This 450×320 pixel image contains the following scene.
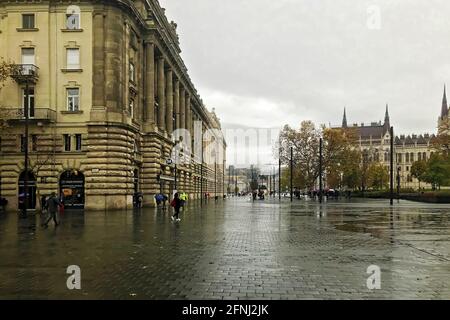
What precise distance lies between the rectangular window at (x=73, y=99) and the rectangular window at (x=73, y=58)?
197 centimetres

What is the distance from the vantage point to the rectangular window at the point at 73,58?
4288cm

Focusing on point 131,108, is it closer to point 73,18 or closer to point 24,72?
point 73,18

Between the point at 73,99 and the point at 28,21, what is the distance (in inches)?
301

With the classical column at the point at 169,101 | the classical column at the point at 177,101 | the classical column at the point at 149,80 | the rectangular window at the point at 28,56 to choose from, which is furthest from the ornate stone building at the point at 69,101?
the classical column at the point at 177,101

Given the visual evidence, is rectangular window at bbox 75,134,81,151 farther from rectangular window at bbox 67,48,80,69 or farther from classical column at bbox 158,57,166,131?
classical column at bbox 158,57,166,131

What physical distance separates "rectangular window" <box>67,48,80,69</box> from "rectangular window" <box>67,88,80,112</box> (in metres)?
1.97

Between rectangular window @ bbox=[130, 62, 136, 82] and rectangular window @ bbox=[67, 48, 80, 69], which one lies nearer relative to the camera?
rectangular window @ bbox=[67, 48, 80, 69]

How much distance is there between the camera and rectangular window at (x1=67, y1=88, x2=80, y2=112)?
1677 inches

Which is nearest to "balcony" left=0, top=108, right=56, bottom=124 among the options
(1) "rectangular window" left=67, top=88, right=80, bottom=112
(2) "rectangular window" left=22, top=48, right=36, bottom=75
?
(1) "rectangular window" left=67, top=88, right=80, bottom=112

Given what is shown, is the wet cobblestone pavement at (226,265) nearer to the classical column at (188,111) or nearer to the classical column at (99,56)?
the classical column at (99,56)

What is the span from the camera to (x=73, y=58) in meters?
42.9

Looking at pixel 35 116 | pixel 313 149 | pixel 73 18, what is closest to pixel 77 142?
pixel 35 116
